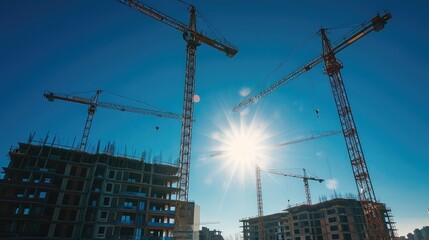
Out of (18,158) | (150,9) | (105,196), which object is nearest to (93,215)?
(105,196)

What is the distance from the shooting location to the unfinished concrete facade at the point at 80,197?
5016cm

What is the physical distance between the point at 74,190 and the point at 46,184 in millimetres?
5597

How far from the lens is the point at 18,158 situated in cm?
5550

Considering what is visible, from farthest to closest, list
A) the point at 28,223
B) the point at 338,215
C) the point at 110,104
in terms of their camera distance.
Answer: the point at 338,215
the point at 110,104
the point at 28,223

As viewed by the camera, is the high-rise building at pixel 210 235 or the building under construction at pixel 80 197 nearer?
the building under construction at pixel 80 197

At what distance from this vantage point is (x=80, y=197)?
5581 centimetres

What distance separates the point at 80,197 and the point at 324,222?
80.0m

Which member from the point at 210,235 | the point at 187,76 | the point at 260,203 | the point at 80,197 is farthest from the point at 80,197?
the point at 210,235

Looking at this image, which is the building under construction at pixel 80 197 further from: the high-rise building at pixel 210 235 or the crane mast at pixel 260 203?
the high-rise building at pixel 210 235

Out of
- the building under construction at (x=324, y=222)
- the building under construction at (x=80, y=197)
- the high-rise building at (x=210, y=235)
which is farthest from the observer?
the high-rise building at (x=210, y=235)

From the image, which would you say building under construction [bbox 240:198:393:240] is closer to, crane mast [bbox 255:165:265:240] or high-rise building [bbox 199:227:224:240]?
crane mast [bbox 255:165:265:240]

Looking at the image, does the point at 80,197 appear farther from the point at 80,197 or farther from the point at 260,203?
the point at 260,203

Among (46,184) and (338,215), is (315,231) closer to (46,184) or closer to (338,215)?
(338,215)

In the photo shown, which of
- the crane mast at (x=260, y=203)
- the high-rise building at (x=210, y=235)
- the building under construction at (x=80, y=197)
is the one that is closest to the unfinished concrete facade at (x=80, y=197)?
the building under construction at (x=80, y=197)
